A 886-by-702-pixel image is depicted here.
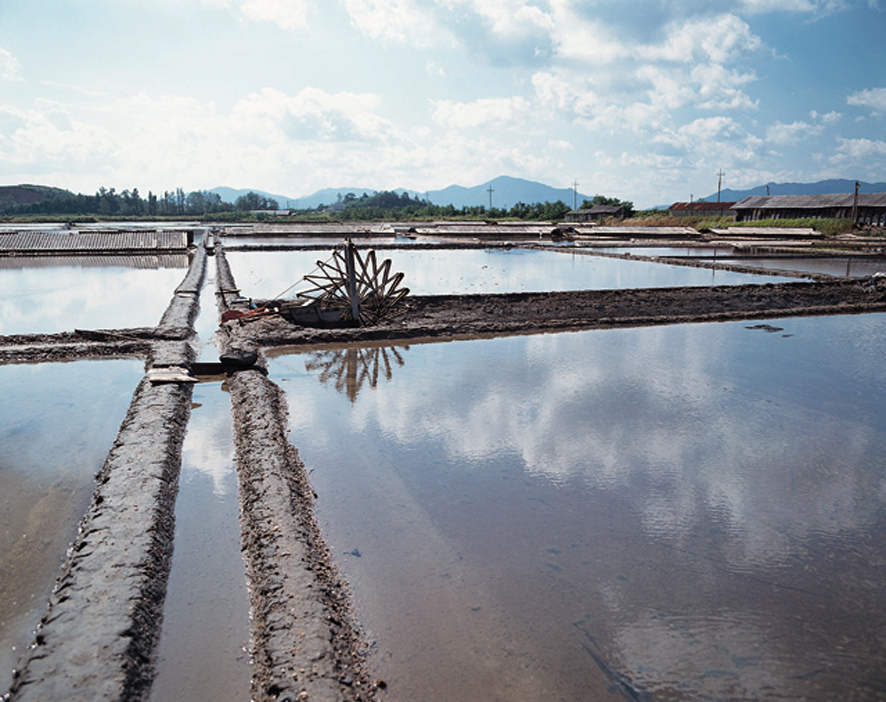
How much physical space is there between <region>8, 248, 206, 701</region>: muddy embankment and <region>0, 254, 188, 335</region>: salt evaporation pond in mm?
6020

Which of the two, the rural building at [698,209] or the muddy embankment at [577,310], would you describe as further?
the rural building at [698,209]

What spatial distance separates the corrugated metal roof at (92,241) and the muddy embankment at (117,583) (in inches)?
840

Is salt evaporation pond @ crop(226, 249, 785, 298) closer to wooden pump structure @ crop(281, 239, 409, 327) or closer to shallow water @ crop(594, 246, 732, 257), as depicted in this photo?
wooden pump structure @ crop(281, 239, 409, 327)

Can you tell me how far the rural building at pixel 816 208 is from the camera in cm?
3312

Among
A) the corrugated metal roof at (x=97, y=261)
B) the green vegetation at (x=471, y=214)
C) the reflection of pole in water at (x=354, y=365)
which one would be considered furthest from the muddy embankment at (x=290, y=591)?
the green vegetation at (x=471, y=214)

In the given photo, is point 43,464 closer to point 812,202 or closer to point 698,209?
point 812,202

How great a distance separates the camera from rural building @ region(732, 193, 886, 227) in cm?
3312

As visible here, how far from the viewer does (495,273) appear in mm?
17047

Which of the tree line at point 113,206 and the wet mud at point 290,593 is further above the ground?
the tree line at point 113,206

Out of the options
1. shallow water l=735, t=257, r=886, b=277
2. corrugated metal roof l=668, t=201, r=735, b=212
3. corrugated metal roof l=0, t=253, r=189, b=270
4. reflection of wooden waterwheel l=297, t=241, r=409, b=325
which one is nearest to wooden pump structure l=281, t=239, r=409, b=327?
reflection of wooden waterwheel l=297, t=241, r=409, b=325

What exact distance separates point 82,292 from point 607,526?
13.3 m

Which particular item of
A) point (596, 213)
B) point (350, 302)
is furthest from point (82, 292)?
point (596, 213)

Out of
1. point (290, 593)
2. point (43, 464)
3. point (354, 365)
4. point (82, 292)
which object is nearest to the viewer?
point (290, 593)

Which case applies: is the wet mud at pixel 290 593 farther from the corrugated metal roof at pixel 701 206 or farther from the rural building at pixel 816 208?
the corrugated metal roof at pixel 701 206
